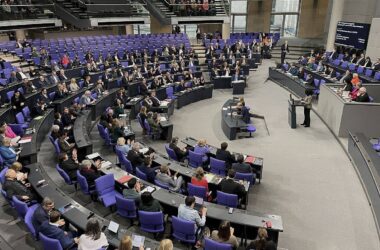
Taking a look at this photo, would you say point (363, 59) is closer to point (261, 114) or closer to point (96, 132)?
point (261, 114)

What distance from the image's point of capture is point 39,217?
5898 millimetres

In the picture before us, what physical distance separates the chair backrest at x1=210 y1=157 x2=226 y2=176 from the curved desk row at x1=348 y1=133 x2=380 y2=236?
3528 millimetres

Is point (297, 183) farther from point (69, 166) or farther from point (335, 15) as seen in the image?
point (335, 15)

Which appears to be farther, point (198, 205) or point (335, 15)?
point (335, 15)

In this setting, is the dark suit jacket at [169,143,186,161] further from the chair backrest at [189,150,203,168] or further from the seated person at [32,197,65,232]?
the seated person at [32,197,65,232]

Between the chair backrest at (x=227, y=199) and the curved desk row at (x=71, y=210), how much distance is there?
1.95 metres

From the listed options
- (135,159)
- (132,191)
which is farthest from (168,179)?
(135,159)

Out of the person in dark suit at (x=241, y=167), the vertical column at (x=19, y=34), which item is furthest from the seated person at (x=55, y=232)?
the vertical column at (x=19, y=34)

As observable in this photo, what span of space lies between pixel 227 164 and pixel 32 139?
5.48 m

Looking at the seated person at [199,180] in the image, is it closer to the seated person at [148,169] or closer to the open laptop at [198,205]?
the open laptop at [198,205]

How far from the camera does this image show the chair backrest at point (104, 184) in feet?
24.2

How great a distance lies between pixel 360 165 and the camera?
9.35 metres

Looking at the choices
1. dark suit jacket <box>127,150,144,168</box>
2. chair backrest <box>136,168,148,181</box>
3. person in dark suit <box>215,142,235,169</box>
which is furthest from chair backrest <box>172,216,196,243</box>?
person in dark suit <box>215,142,235,169</box>

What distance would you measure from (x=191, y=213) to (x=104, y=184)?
7.65ft
